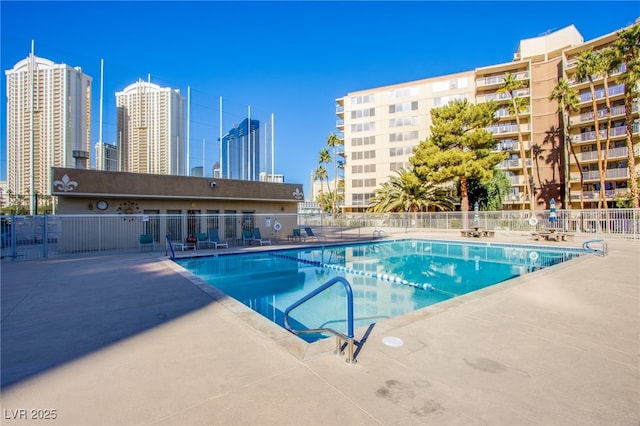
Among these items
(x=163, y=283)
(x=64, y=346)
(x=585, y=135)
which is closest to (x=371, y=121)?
(x=585, y=135)

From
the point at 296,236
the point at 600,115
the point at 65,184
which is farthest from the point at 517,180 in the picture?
the point at 65,184

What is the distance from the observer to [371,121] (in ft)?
175

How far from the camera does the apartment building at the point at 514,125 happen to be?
37.3 m

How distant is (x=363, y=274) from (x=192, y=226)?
12.7 meters

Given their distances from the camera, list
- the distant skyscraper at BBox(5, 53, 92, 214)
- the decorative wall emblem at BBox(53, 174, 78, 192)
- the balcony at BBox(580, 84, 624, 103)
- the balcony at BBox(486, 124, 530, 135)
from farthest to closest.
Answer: the balcony at BBox(486, 124, 530, 135) → the balcony at BBox(580, 84, 624, 103) → the distant skyscraper at BBox(5, 53, 92, 214) → the decorative wall emblem at BBox(53, 174, 78, 192)

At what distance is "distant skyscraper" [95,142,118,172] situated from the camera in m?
21.0

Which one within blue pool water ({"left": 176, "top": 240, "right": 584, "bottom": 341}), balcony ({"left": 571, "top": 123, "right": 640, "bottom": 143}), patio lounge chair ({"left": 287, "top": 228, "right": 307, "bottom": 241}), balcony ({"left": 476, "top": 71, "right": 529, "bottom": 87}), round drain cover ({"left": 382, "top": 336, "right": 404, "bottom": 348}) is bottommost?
blue pool water ({"left": 176, "top": 240, "right": 584, "bottom": 341})

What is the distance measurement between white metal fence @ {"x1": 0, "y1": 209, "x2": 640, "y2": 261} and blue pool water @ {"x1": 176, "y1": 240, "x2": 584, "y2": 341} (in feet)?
12.3

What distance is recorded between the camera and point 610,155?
35312 millimetres

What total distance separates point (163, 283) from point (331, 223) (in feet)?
111

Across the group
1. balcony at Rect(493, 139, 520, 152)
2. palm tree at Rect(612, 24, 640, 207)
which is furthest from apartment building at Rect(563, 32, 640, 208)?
palm tree at Rect(612, 24, 640, 207)

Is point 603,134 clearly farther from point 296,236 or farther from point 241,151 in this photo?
point 241,151

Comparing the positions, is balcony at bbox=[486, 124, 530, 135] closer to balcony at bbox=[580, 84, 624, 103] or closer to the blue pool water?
balcony at bbox=[580, 84, 624, 103]

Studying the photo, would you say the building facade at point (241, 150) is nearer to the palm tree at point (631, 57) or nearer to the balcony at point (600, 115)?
the palm tree at point (631, 57)
